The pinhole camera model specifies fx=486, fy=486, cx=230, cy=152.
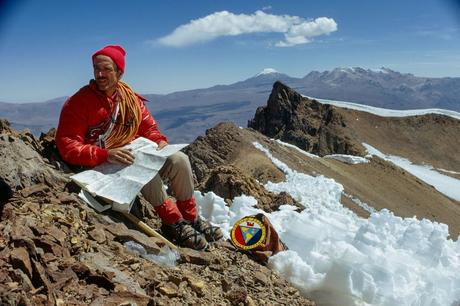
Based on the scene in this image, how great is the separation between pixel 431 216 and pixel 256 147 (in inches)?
414

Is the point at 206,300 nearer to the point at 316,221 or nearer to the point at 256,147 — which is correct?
Answer: the point at 316,221

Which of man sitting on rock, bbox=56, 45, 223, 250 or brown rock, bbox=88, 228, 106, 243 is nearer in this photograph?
brown rock, bbox=88, 228, 106, 243

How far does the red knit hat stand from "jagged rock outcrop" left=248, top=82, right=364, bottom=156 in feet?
107

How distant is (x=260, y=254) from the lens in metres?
5.88

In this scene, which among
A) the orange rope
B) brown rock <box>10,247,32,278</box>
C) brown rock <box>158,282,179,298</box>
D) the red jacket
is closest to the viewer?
brown rock <box>10,247,32,278</box>

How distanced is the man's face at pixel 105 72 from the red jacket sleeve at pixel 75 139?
0.33 metres

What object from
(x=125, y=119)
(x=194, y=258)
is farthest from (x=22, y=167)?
(x=194, y=258)

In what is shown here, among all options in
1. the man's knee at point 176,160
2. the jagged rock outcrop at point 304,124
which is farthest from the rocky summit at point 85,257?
the jagged rock outcrop at point 304,124

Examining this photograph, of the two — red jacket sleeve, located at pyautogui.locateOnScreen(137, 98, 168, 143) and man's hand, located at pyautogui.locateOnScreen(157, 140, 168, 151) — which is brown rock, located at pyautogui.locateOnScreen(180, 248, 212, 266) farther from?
red jacket sleeve, located at pyautogui.locateOnScreen(137, 98, 168, 143)

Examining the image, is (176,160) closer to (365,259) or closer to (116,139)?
(116,139)

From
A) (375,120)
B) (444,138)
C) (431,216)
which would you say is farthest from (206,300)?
(444,138)

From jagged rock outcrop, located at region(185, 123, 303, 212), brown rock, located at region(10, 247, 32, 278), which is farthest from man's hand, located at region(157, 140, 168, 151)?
jagged rock outcrop, located at region(185, 123, 303, 212)

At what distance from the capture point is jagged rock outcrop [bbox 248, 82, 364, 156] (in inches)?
1527

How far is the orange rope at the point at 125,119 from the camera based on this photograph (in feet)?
19.0
